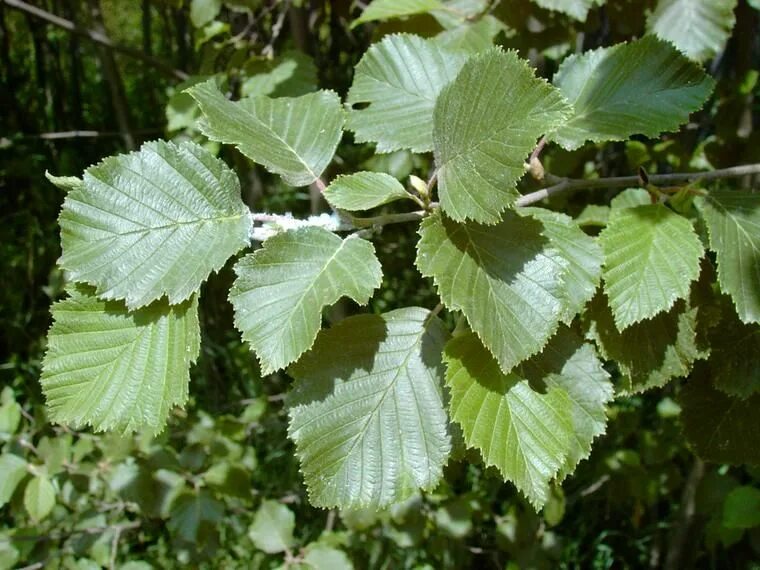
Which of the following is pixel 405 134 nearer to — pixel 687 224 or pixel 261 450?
pixel 687 224

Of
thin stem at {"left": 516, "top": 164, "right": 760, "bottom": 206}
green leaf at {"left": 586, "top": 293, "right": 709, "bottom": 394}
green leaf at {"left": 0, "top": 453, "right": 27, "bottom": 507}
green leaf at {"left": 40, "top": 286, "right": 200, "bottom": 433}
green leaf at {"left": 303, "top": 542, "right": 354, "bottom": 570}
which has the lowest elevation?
green leaf at {"left": 303, "top": 542, "right": 354, "bottom": 570}

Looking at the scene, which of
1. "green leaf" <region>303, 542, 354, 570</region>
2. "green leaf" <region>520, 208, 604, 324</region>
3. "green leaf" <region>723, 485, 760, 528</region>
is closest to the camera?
"green leaf" <region>520, 208, 604, 324</region>

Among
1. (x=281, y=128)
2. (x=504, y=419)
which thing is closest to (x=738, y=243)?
(x=504, y=419)

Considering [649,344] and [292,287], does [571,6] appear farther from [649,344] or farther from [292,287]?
[292,287]

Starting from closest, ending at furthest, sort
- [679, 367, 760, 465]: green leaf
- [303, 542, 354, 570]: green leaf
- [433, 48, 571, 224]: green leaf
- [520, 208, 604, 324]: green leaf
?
1. [433, 48, 571, 224]: green leaf
2. [520, 208, 604, 324]: green leaf
3. [679, 367, 760, 465]: green leaf
4. [303, 542, 354, 570]: green leaf

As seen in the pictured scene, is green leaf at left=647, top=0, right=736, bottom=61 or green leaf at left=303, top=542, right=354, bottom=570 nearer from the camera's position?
green leaf at left=647, top=0, right=736, bottom=61

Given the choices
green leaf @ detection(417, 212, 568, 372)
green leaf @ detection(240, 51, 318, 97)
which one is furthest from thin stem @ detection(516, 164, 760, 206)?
green leaf @ detection(240, 51, 318, 97)

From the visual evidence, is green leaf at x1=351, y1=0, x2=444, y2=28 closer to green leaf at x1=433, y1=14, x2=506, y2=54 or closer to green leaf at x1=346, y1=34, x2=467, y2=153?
green leaf at x1=433, y1=14, x2=506, y2=54

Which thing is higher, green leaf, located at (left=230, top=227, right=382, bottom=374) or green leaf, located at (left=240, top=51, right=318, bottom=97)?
green leaf, located at (left=240, top=51, right=318, bottom=97)
